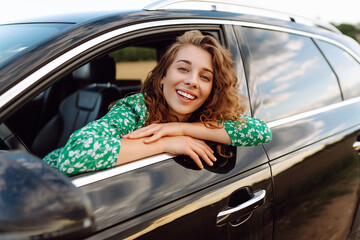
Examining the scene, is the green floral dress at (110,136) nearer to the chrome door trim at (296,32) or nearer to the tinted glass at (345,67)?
the chrome door trim at (296,32)

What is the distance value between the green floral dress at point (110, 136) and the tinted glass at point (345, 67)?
3.47ft

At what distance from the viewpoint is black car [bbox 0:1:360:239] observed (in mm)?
748

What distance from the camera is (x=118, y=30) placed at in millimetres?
1306

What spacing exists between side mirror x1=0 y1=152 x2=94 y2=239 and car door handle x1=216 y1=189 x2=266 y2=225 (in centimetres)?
68

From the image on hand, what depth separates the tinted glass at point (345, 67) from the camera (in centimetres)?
233

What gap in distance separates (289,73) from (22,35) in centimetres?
145

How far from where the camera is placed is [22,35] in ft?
4.84

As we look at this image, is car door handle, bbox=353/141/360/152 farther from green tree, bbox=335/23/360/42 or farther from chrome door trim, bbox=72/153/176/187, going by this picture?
green tree, bbox=335/23/360/42

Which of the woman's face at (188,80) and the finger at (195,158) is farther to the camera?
the woman's face at (188,80)

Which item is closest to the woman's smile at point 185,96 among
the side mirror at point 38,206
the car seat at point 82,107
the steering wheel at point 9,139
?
the steering wheel at point 9,139

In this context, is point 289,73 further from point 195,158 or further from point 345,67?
point 195,158

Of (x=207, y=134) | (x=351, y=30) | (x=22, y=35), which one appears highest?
(x=22, y=35)

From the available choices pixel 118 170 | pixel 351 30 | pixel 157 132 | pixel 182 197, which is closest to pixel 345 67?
pixel 157 132

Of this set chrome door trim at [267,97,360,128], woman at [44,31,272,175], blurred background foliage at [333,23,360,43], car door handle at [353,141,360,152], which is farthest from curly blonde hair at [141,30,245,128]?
blurred background foliage at [333,23,360,43]
